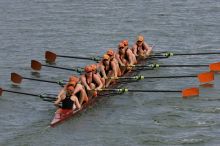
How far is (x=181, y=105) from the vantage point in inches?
1102

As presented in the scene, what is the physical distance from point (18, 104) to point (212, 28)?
17505 mm

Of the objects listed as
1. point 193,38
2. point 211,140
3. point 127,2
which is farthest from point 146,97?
point 127,2

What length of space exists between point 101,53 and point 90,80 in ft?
33.0

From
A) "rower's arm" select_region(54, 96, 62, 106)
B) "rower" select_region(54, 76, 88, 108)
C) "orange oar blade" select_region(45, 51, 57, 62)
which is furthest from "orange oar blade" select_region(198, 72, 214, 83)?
"orange oar blade" select_region(45, 51, 57, 62)

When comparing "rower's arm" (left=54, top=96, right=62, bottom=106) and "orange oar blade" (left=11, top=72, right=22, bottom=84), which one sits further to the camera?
"orange oar blade" (left=11, top=72, right=22, bottom=84)

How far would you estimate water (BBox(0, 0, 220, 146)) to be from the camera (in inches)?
981

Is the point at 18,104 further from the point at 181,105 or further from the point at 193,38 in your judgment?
the point at 193,38

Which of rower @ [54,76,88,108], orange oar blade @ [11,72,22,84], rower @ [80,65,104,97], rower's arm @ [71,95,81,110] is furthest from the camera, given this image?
orange oar blade @ [11,72,22,84]

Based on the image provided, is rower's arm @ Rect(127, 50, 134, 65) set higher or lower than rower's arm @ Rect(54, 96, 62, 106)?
higher

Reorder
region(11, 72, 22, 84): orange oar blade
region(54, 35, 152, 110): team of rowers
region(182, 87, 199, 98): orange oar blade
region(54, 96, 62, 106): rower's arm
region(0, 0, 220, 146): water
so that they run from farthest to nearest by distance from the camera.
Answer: region(11, 72, 22, 84): orange oar blade, region(182, 87, 199, 98): orange oar blade, region(54, 96, 62, 106): rower's arm, region(54, 35, 152, 110): team of rowers, region(0, 0, 220, 146): water

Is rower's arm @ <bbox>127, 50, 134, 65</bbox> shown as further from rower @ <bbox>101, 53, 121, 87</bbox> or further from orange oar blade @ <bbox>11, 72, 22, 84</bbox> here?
orange oar blade @ <bbox>11, 72, 22, 84</bbox>

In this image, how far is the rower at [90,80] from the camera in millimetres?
27188

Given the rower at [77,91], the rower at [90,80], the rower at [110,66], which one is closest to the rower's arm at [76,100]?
the rower at [77,91]

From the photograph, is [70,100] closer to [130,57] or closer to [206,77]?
[130,57]
